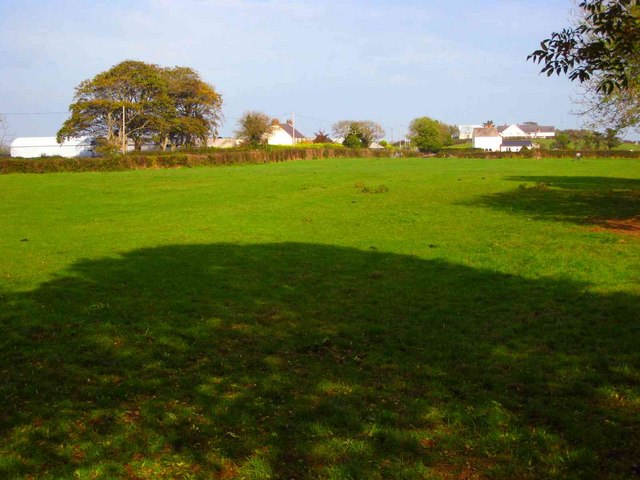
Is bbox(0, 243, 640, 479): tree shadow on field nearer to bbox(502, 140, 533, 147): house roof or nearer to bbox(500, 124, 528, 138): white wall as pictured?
bbox(502, 140, 533, 147): house roof

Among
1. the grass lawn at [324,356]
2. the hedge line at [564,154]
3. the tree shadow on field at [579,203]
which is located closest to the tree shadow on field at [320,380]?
the grass lawn at [324,356]

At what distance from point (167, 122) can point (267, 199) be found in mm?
63383

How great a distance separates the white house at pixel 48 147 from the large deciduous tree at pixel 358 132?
52.5 metres

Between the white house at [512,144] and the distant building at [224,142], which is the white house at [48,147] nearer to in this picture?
the distant building at [224,142]

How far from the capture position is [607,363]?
6398mm

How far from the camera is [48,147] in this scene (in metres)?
98.8

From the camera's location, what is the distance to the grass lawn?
4539 millimetres

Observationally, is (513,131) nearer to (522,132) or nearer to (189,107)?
(522,132)

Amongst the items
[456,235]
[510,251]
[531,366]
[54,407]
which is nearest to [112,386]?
[54,407]

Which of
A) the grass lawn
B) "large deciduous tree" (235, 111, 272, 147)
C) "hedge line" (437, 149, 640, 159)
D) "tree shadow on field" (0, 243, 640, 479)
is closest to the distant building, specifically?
"large deciduous tree" (235, 111, 272, 147)

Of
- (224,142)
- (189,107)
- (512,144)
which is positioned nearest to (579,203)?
(189,107)

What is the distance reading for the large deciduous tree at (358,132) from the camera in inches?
4882

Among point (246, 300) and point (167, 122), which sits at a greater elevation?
point (167, 122)

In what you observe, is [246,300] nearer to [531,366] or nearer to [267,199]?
[531,366]
